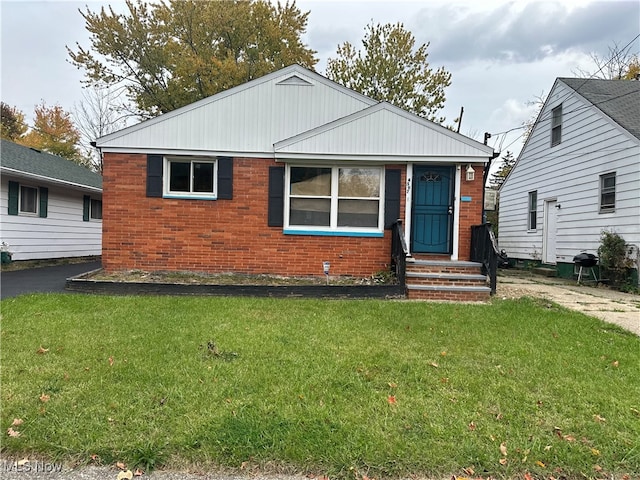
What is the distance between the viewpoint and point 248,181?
8.17 m

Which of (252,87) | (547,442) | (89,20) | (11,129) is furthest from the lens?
(11,129)

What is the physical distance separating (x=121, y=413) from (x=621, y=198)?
10968 millimetres

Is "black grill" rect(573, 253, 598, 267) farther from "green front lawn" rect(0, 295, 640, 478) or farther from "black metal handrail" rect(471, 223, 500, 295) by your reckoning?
"green front lawn" rect(0, 295, 640, 478)

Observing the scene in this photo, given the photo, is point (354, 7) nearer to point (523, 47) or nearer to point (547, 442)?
point (523, 47)

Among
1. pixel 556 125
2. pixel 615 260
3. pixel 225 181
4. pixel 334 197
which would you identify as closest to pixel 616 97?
pixel 556 125

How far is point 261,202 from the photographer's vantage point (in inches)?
321

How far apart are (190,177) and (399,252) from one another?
4767 mm

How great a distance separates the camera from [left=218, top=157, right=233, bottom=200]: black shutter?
8125 mm

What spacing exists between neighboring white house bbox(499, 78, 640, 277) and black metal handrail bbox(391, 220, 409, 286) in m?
5.66

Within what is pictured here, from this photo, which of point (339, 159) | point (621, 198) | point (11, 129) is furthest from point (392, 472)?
point (11, 129)

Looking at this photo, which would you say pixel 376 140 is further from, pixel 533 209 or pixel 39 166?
pixel 39 166

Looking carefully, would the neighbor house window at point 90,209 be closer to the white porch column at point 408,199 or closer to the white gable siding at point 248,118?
the white gable siding at point 248,118

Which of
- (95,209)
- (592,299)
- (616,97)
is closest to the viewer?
(592,299)

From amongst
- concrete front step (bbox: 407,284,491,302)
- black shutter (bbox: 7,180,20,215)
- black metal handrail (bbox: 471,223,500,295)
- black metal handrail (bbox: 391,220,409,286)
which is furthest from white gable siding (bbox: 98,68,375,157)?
black shutter (bbox: 7,180,20,215)
